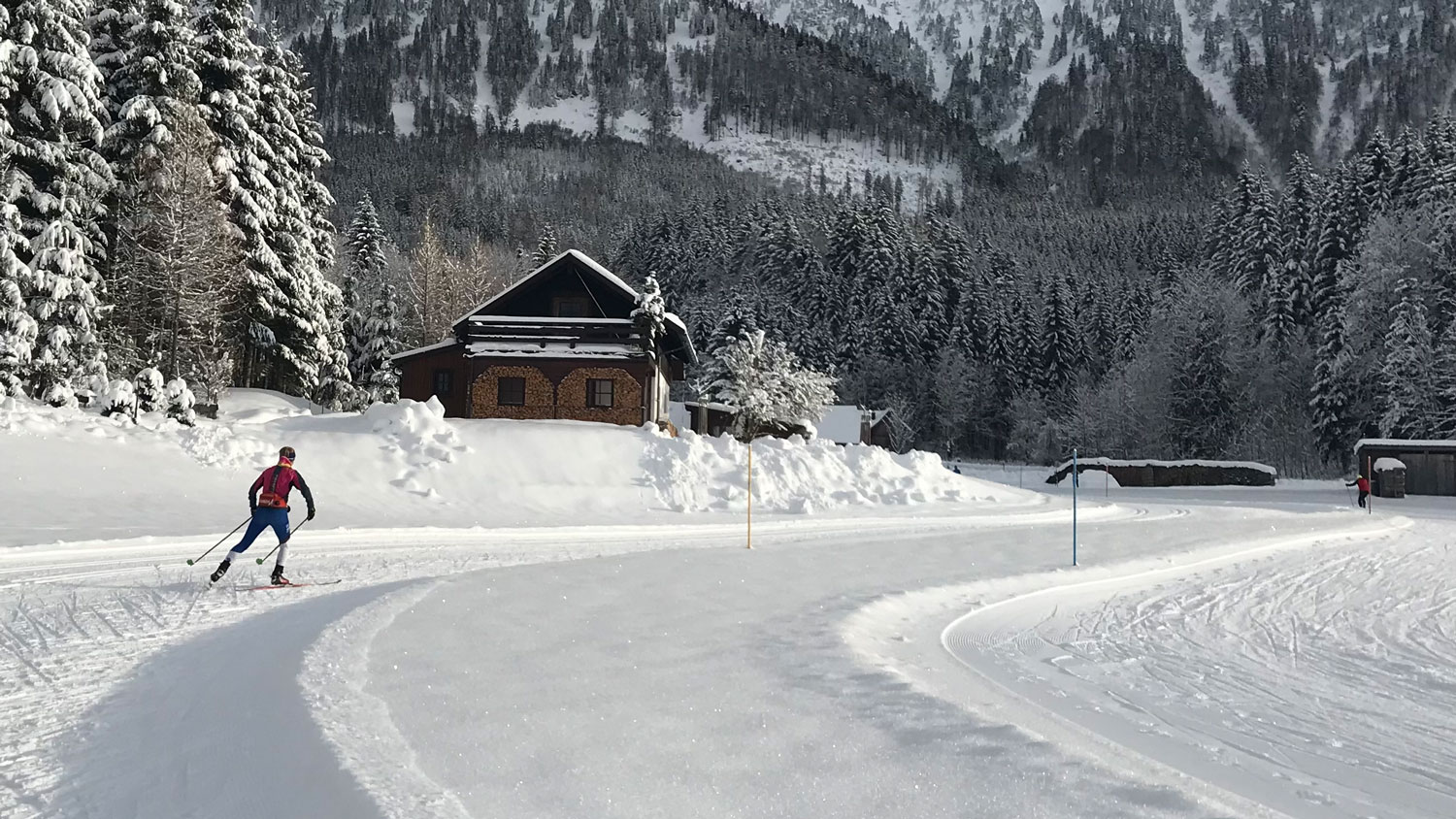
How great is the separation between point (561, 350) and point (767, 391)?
1230cm

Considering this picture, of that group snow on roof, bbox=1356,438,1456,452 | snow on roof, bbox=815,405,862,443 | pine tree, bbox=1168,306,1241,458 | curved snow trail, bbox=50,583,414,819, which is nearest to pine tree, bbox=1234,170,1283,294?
pine tree, bbox=1168,306,1241,458

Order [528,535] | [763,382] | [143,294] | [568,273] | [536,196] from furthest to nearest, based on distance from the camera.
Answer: [536,196] → [763,382] → [568,273] → [143,294] → [528,535]

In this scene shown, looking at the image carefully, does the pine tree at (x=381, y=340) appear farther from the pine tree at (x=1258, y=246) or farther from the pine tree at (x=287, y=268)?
the pine tree at (x=1258, y=246)

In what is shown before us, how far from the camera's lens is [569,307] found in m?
38.1

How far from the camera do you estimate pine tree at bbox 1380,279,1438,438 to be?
149 feet

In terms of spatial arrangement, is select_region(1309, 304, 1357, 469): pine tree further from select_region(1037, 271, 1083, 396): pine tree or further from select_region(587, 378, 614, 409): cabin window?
select_region(587, 378, 614, 409): cabin window

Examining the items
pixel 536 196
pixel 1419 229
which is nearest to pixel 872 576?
pixel 1419 229

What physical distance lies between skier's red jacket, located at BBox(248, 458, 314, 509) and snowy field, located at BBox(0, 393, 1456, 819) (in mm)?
1044

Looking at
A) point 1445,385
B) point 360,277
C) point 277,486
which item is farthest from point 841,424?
point 277,486

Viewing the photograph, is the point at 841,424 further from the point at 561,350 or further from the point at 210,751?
the point at 210,751

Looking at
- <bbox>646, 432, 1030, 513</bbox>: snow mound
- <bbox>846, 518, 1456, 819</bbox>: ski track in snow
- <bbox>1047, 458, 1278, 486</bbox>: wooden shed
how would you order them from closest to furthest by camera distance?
<bbox>846, 518, 1456, 819</bbox>: ski track in snow < <bbox>646, 432, 1030, 513</bbox>: snow mound < <bbox>1047, 458, 1278, 486</bbox>: wooden shed

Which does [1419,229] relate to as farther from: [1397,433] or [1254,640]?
[1254,640]

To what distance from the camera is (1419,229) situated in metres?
47.8

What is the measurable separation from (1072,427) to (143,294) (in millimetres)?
59848
